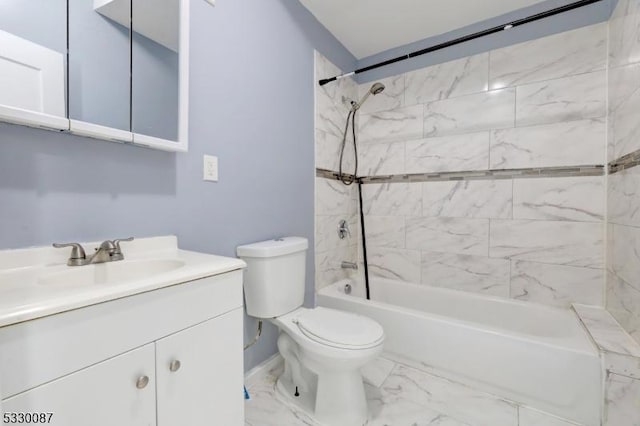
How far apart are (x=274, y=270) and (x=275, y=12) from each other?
5.06 feet

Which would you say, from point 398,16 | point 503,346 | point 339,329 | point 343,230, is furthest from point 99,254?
point 398,16

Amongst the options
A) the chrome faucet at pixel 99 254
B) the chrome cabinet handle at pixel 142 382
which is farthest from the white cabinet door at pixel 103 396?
the chrome faucet at pixel 99 254

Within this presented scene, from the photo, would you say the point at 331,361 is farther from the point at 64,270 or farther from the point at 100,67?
the point at 100,67

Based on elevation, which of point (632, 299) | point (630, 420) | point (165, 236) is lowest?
point (630, 420)

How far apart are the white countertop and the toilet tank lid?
35 cm

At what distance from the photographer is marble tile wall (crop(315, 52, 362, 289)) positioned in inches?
82.7

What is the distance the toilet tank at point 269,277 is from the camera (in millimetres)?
1447

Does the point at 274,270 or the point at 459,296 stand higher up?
the point at 274,270

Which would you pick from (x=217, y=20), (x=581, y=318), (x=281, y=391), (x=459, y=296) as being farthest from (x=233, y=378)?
(x=581, y=318)

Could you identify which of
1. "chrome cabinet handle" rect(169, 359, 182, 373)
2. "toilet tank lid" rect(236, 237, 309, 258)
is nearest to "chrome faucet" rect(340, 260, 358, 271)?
"toilet tank lid" rect(236, 237, 309, 258)

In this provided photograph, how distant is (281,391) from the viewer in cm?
151

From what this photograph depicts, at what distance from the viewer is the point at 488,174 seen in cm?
203

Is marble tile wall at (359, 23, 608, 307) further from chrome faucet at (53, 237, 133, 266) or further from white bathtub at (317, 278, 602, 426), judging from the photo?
chrome faucet at (53, 237, 133, 266)

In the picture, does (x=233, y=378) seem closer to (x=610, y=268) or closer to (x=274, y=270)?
(x=274, y=270)
